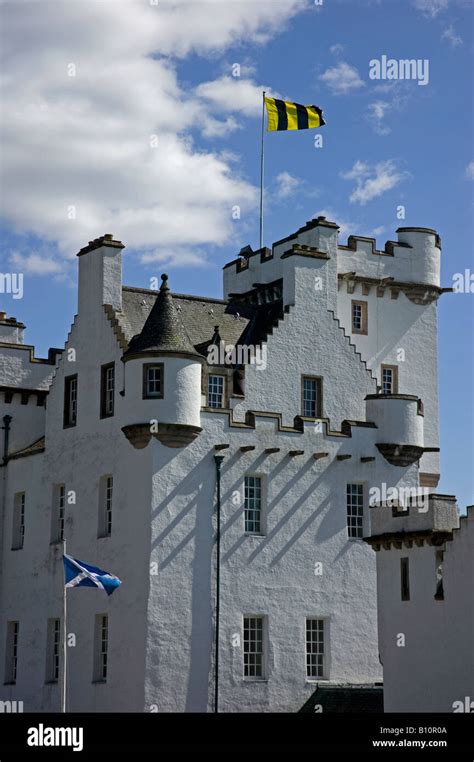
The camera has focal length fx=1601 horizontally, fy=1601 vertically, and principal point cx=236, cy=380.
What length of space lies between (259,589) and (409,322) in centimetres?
1486

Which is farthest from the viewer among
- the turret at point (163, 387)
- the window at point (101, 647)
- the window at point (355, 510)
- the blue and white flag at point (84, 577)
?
the window at point (355, 510)

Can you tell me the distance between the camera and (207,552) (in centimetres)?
5184

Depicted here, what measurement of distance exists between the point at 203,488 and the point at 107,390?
5.17 metres

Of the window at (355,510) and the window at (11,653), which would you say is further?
the window at (11,653)

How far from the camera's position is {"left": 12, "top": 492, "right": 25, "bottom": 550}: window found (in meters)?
58.2

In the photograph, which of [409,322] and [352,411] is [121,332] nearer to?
[352,411]

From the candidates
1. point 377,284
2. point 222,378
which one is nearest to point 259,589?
point 222,378

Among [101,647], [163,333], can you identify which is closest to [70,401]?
[163,333]

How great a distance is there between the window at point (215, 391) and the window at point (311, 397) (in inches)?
132

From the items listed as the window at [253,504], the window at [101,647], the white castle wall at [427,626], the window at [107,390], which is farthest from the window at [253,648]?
the window at [107,390]

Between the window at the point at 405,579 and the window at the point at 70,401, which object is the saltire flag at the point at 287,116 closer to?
the window at the point at 70,401

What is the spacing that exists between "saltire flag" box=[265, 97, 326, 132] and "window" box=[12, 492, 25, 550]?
16635 millimetres

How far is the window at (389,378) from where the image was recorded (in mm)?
61094

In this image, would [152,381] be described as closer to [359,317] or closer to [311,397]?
[311,397]
